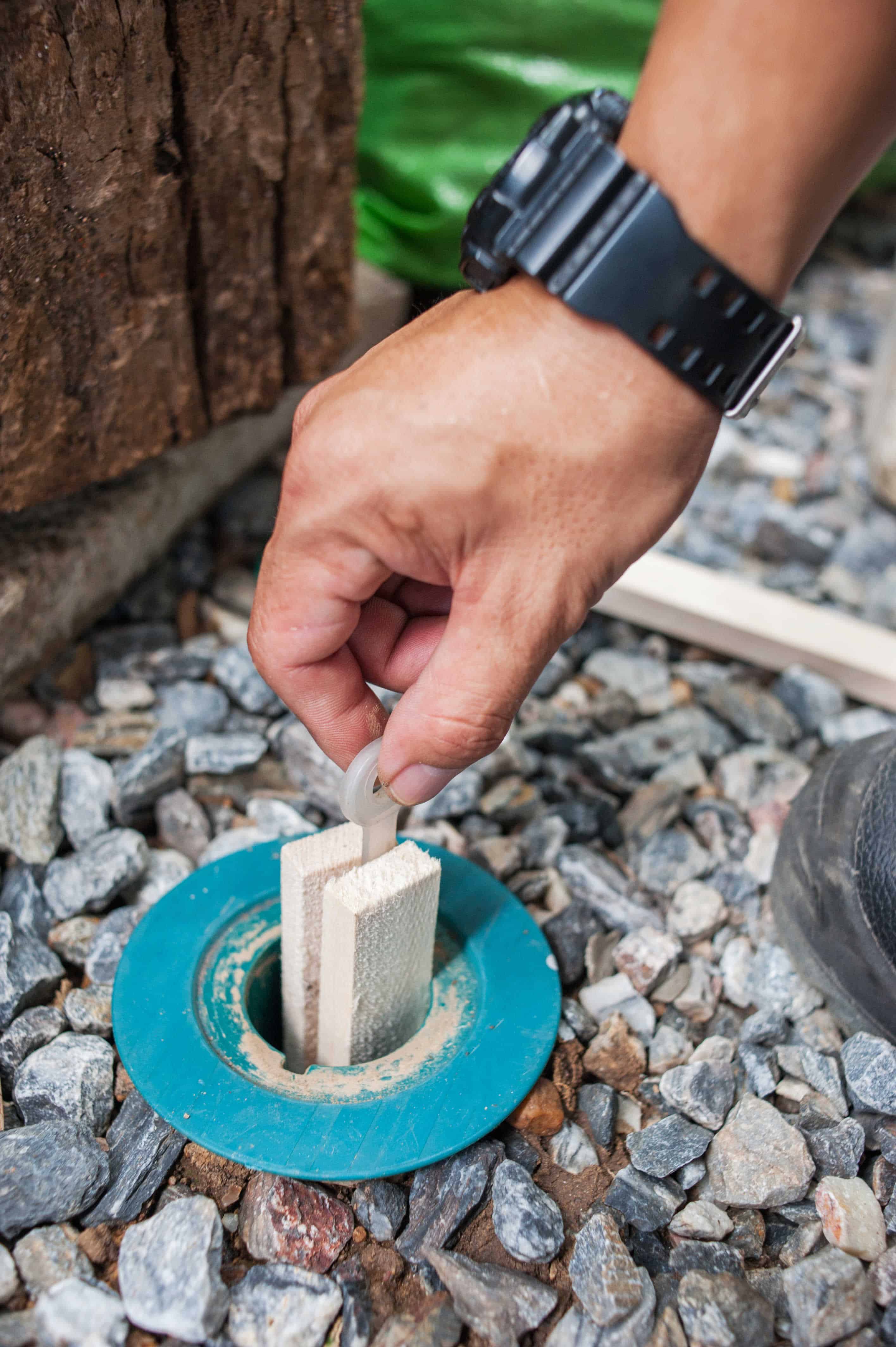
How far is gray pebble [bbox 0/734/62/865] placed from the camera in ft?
4.81

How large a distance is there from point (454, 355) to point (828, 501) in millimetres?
1935

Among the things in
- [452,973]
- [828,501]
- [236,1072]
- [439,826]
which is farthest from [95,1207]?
[828,501]

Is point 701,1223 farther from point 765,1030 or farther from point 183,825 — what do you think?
point 183,825

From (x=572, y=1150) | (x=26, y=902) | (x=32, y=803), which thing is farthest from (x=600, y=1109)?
(x=32, y=803)

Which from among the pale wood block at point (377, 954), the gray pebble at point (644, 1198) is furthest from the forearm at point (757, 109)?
the gray pebble at point (644, 1198)

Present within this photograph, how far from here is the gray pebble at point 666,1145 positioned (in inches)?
46.0

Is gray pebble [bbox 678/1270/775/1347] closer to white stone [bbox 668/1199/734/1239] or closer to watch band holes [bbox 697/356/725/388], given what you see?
white stone [bbox 668/1199/734/1239]

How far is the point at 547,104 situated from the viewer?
254 centimetres

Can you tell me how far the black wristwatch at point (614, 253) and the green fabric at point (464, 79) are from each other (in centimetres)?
171

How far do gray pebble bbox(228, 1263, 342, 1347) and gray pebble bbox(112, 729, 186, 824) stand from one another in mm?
701

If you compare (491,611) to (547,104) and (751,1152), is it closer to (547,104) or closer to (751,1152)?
(751,1152)

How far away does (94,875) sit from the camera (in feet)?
4.64

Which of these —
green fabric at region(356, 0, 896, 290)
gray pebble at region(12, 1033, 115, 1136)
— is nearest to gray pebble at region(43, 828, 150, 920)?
gray pebble at region(12, 1033, 115, 1136)

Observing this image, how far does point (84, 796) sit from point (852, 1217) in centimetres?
115
